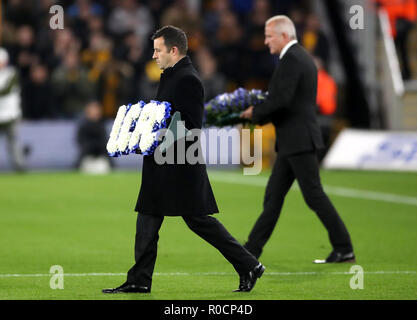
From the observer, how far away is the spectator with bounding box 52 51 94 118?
24.0m

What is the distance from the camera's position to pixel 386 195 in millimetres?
18750

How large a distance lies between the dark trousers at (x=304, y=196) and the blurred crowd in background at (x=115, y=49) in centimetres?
1316

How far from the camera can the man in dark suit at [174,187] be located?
29.2 ft

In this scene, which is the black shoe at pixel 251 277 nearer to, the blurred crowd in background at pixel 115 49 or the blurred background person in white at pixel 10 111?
the blurred background person in white at pixel 10 111

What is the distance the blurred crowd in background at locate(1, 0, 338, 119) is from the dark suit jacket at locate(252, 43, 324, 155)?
13093mm

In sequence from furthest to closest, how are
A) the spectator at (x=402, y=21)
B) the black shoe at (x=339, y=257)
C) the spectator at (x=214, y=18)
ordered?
the spectator at (x=214, y=18) < the spectator at (x=402, y=21) < the black shoe at (x=339, y=257)

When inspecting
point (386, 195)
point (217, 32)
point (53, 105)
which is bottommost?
point (386, 195)

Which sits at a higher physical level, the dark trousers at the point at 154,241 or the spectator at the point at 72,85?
the spectator at the point at 72,85

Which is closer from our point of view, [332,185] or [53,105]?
[332,185]

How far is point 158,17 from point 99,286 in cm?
1815

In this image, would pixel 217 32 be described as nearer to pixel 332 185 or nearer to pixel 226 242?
pixel 332 185

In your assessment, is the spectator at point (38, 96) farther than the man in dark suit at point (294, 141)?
Yes

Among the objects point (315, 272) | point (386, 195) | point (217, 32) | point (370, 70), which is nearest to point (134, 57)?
point (217, 32)

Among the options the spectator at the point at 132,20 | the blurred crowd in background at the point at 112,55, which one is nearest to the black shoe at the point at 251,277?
the blurred crowd in background at the point at 112,55
